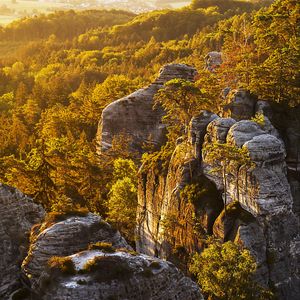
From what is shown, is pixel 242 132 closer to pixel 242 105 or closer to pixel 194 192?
pixel 194 192

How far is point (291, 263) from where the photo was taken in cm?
3803

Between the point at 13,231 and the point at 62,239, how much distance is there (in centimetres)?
628

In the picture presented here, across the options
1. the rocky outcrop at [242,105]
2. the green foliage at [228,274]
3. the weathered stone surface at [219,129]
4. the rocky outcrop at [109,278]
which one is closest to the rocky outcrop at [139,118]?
the rocky outcrop at [242,105]

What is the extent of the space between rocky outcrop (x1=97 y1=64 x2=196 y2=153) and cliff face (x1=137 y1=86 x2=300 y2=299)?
79.9ft

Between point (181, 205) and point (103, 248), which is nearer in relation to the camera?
point (103, 248)

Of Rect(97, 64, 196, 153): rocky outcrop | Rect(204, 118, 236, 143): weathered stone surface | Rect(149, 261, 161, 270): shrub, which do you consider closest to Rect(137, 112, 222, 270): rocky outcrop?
Rect(204, 118, 236, 143): weathered stone surface

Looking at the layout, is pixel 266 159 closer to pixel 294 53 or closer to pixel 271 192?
pixel 271 192

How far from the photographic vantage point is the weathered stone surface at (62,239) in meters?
28.2

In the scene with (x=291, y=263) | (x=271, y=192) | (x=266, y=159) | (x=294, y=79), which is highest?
(x=294, y=79)

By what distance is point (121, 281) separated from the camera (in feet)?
76.0

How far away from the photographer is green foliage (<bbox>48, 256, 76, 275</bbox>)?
23625 millimetres

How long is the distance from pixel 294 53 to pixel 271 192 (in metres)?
20.1

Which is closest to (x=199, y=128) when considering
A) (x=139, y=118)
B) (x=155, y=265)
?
(x=155, y=265)

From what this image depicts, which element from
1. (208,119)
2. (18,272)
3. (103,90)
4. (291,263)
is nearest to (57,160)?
(208,119)
